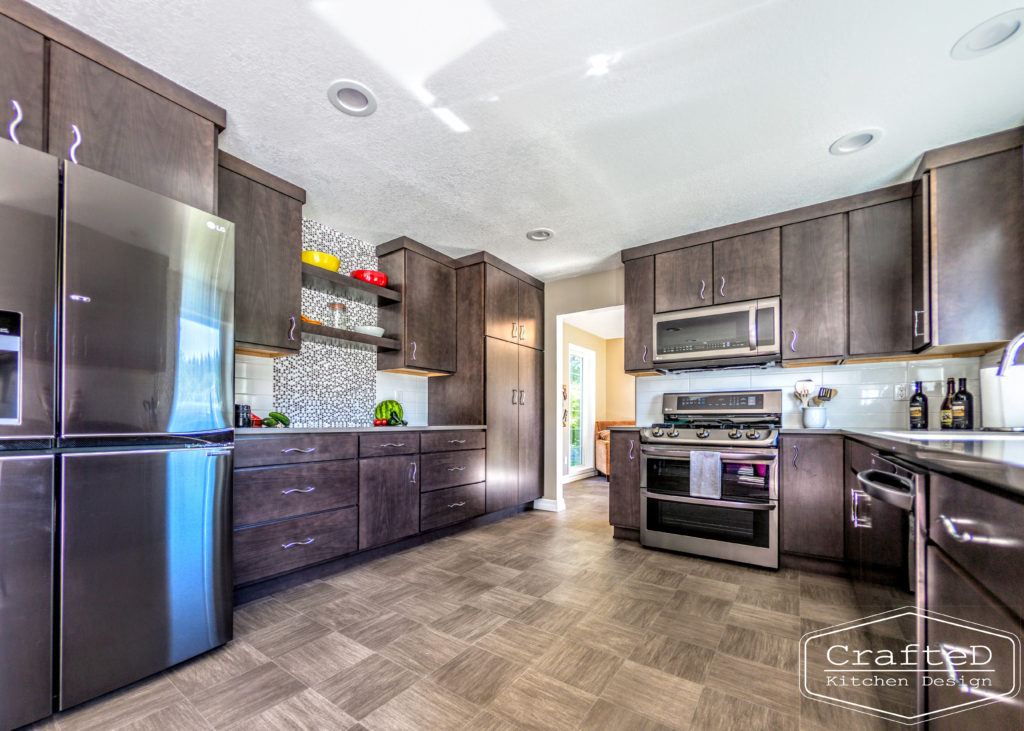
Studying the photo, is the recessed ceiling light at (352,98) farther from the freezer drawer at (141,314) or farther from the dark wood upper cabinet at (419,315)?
the dark wood upper cabinet at (419,315)

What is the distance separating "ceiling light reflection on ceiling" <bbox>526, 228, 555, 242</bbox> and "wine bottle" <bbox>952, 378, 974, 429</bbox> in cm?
279

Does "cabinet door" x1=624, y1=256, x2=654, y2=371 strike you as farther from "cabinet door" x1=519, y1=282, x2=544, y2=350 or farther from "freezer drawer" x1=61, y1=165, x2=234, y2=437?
"freezer drawer" x1=61, y1=165, x2=234, y2=437

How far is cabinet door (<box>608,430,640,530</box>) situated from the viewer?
3363mm

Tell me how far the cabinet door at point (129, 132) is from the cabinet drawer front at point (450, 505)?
2309mm

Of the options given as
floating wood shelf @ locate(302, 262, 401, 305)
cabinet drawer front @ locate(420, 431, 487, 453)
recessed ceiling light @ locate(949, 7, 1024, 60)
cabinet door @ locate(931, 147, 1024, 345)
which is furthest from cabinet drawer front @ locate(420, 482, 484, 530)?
recessed ceiling light @ locate(949, 7, 1024, 60)

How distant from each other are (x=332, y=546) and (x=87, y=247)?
74.0 inches

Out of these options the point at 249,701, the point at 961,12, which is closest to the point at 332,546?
the point at 249,701

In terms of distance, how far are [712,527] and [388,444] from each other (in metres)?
2.29

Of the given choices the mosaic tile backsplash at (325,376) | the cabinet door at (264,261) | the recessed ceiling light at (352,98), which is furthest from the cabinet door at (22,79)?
the mosaic tile backsplash at (325,376)

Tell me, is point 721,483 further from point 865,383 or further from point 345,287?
point 345,287

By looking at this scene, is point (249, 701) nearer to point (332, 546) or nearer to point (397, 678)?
point (397, 678)

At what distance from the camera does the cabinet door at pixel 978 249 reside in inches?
88.1

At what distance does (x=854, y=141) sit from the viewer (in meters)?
2.28

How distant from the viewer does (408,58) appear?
1783 mm
